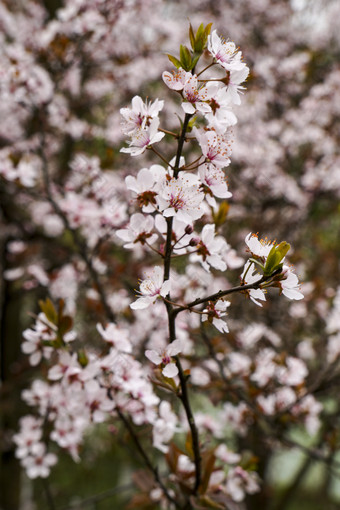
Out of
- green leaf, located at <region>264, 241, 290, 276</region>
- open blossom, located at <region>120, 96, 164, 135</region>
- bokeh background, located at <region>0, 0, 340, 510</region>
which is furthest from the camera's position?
bokeh background, located at <region>0, 0, 340, 510</region>

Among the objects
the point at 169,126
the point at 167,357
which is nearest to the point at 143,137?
the point at 167,357

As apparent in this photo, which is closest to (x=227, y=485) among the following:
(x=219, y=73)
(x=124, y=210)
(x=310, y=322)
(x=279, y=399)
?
(x=279, y=399)

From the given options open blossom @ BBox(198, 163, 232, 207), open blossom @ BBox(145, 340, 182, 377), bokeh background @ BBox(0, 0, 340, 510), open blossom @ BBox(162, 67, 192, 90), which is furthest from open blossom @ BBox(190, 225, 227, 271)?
bokeh background @ BBox(0, 0, 340, 510)

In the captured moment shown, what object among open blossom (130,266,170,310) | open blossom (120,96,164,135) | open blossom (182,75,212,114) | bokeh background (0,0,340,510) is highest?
A: bokeh background (0,0,340,510)

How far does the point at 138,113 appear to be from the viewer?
103 cm

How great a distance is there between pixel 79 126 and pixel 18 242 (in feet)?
4.36

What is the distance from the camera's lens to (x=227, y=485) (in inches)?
78.5

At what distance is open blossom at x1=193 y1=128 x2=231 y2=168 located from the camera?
3.20 ft

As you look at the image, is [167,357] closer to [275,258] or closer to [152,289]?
[152,289]

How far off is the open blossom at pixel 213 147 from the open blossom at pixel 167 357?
0.43m

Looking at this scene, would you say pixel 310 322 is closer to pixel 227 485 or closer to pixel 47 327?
pixel 227 485

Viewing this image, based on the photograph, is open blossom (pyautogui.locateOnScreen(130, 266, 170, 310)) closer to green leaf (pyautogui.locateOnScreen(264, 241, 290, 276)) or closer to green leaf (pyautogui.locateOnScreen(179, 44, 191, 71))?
green leaf (pyautogui.locateOnScreen(264, 241, 290, 276))

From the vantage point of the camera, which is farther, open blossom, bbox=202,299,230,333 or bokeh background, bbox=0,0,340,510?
bokeh background, bbox=0,0,340,510

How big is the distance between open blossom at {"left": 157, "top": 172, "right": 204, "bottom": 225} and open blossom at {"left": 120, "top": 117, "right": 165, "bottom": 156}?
0.31 feet
